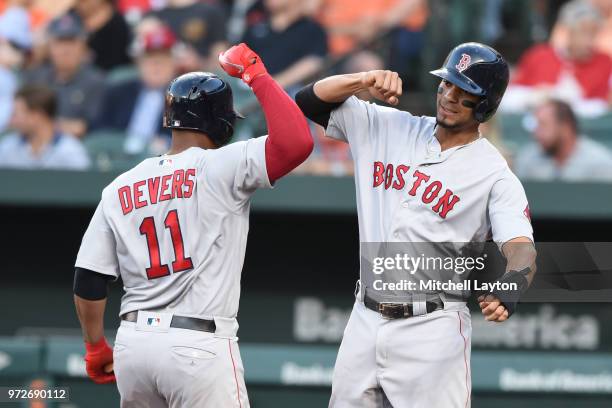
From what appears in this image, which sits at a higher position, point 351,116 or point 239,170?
point 351,116

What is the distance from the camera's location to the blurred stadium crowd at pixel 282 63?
23.0ft

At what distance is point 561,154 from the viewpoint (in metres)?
6.96

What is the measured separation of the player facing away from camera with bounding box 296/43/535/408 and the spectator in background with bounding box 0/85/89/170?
10.5 ft

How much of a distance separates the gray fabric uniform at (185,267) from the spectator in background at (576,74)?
161 inches

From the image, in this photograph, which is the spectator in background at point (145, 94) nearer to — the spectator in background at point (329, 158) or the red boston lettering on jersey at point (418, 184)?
the spectator in background at point (329, 158)

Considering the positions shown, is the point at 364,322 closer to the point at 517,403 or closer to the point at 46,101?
the point at 517,403

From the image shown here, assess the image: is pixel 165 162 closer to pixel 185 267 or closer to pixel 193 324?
pixel 185 267

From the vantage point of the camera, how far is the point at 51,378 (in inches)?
254

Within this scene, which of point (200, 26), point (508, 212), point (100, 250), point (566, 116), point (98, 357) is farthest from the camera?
point (200, 26)

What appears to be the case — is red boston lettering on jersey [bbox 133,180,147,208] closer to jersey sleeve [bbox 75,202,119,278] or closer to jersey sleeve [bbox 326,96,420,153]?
jersey sleeve [bbox 75,202,119,278]

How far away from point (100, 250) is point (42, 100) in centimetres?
333

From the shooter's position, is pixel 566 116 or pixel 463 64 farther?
pixel 566 116

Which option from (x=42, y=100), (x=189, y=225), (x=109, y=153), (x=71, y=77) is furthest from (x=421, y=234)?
(x=71, y=77)

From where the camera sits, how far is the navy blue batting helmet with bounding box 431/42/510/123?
4004mm
